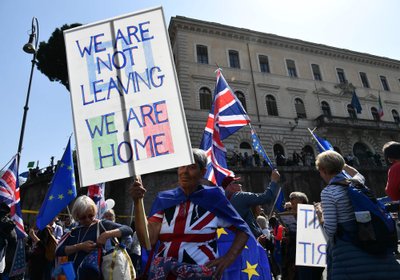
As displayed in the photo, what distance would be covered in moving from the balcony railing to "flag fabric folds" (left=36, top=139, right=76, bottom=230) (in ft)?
65.6

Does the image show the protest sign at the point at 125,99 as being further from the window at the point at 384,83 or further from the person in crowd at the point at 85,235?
the window at the point at 384,83

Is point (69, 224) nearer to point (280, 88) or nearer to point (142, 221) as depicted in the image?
point (142, 221)

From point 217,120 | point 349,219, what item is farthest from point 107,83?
point 217,120

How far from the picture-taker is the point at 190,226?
176 cm

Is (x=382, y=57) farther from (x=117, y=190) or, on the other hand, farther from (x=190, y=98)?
(x=117, y=190)

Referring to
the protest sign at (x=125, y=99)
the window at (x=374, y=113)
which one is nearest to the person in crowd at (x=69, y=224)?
the protest sign at (x=125, y=99)

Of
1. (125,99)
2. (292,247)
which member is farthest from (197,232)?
(292,247)

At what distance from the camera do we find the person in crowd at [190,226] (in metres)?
1.66

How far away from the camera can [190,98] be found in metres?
19.5

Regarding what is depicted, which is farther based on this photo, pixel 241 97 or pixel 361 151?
pixel 361 151

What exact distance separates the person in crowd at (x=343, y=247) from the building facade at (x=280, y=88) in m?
16.0

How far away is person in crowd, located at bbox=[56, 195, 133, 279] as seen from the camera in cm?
242

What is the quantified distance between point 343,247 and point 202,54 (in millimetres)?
20872

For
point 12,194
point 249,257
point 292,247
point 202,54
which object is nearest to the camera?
point 249,257
